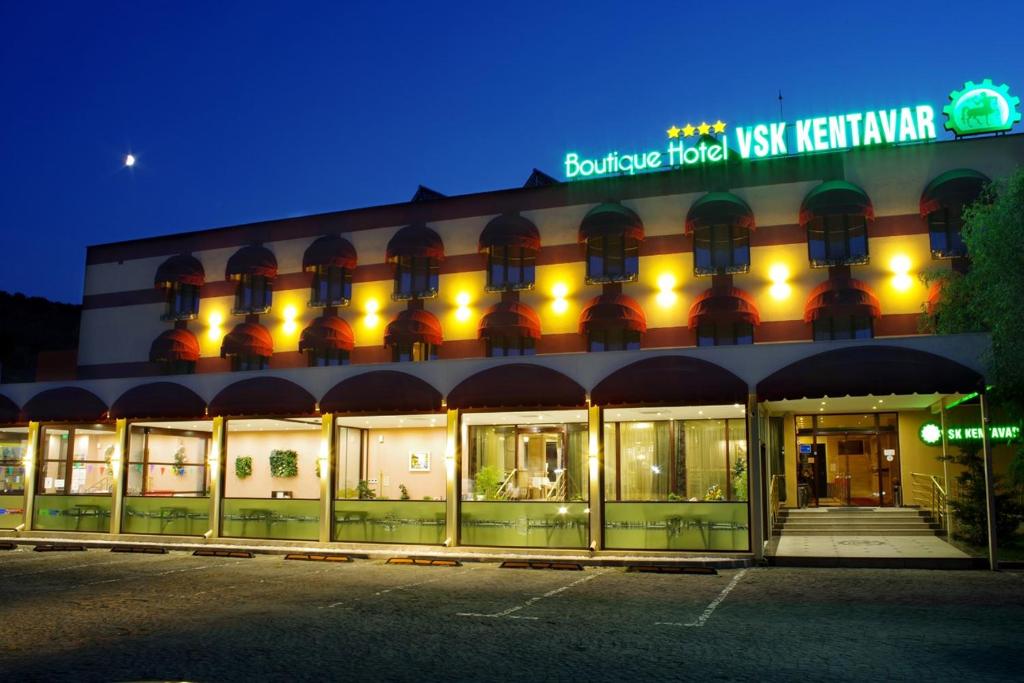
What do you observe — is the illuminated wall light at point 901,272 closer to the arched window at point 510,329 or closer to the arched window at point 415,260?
the arched window at point 510,329

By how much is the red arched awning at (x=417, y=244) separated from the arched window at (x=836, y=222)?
11.1m

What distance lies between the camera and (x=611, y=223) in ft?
84.5

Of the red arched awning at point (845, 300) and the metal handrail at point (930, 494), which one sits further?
the red arched awning at point (845, 300)

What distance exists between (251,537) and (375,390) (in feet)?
18.7

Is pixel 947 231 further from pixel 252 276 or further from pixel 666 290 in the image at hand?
pixel 252 276

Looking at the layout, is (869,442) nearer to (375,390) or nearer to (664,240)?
(664,240)

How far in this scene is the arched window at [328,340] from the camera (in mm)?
28562

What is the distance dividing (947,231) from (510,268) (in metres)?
12.5

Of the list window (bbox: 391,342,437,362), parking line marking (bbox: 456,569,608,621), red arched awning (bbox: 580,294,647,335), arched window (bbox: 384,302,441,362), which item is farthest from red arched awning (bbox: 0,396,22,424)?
parking line marking (bbox: 456,569,608,621)

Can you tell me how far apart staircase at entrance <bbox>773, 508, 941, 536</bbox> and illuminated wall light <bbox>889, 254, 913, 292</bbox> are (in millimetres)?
6141

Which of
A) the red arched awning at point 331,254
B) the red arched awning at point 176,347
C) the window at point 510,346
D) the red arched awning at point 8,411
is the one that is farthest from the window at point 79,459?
the window at point 510,346

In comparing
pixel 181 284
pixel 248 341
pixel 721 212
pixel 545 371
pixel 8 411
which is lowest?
pixel 8 411

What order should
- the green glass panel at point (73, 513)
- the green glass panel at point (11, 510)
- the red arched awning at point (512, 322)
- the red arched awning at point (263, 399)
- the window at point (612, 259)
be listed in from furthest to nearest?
the green glass panel at point (11, 510)
the red arched awning at point (512, 322)
the window at point (612, 259)
the green glass panel at point (73, 513)
the red arched awning at point (263, 399)

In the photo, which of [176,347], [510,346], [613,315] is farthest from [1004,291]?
[176,347]
